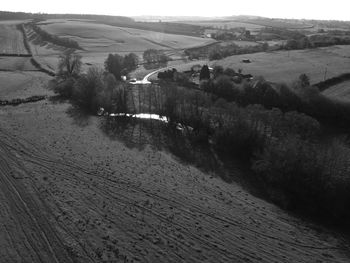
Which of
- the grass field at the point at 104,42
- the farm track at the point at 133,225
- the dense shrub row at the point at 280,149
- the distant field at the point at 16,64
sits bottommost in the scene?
the farm track at the point at 133,225

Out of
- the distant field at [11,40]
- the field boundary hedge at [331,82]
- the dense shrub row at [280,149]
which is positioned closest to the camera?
the dense shrub row at [280,149]

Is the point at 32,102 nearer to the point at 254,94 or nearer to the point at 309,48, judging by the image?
the point at 254,94

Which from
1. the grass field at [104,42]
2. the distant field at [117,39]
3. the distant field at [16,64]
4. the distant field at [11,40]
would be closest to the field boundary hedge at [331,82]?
the grass field at [104,42]

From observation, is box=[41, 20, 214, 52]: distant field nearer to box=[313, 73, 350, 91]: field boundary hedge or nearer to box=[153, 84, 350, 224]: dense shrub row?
box=[313, 73, 350, 91]: field boundary hedge

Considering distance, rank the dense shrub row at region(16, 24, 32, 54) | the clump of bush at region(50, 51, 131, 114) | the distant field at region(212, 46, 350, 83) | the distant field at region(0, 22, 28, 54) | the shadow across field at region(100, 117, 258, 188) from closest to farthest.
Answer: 1. the shadow across field at region(100, 117, 258, 188)
2. the clump of bush at region(50, 51, 131, 114)
3. the distant field at region(212, 46, 350, 83)
4. the distant field at region(0, 22, 28, 54)
5. the dense shrub row at region(16, 24, 32, 54)

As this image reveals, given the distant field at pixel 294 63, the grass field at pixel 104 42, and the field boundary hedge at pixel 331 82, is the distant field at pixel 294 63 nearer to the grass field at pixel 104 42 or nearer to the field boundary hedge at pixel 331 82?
the field boundary hedge at pixel 331 82

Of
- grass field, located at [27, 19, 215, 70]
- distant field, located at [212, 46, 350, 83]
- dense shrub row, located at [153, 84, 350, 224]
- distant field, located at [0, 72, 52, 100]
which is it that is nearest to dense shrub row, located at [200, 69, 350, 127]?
dense shrub row, located at [153, 84, 350, 224]

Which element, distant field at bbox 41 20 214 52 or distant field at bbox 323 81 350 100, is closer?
distant field at bbox 323 81 350 100
